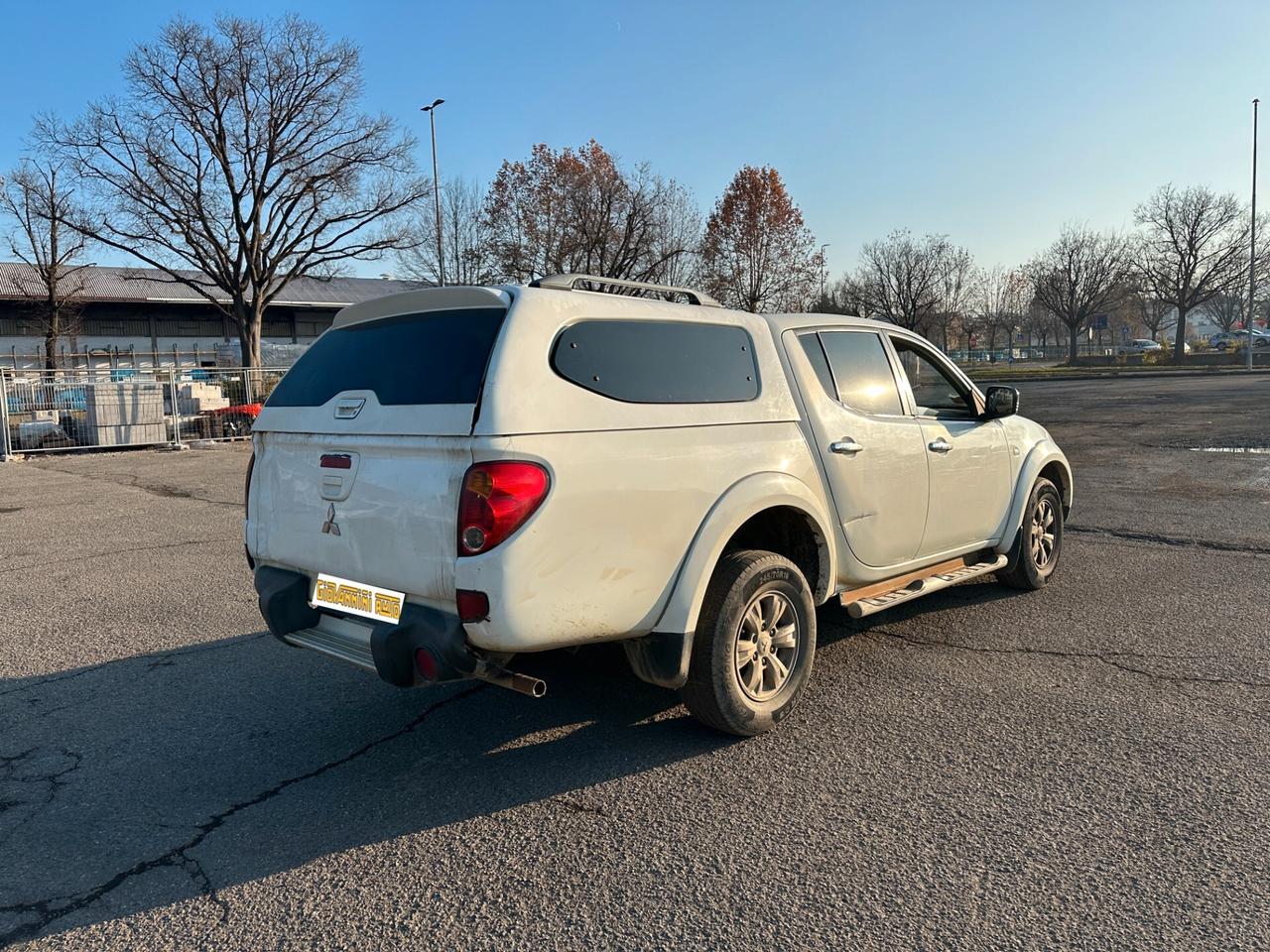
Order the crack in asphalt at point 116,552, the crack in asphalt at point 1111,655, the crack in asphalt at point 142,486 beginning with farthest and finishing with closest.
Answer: the crack in asphalt at point 142,486 < the crack in asphalt at point 116,552 < the crack in asphalt at point 1111,655

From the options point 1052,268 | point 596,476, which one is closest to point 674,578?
point 596,476

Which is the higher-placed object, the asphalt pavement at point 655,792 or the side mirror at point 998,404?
the side mirror at point 998,404

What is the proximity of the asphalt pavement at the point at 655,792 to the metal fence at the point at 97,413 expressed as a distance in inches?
605

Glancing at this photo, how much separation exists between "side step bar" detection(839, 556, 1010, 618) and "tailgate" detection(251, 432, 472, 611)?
2.29m

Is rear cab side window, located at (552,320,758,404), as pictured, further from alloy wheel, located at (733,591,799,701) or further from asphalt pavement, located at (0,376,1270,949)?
asphalt pavement, located at (0,376,1270,949)

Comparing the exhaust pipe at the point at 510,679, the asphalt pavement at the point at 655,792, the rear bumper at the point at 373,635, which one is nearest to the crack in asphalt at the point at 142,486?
the asphalt pavement at the point at 655,792

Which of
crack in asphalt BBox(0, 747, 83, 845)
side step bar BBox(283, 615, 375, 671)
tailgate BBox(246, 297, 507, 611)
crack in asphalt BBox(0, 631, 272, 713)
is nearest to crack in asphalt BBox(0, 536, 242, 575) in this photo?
crack in asphalt BBox(0, 631, 272, 713)

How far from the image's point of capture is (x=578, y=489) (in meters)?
3.14

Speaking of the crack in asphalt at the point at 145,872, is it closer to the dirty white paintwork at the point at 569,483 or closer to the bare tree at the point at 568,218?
the dirty white paintwork at the point at 569,483

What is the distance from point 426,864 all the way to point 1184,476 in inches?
460

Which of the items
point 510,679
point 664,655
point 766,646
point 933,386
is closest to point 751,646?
point 766,646

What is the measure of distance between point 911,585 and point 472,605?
2885 millimetres

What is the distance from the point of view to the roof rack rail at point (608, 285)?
3.75 metres

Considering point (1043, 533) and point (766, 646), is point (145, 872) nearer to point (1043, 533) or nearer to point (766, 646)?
point (766, 646)
